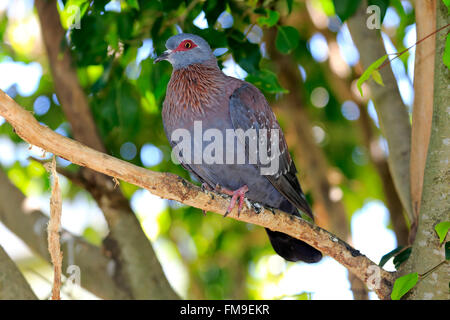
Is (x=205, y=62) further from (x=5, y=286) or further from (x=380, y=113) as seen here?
(x=5, y=286)

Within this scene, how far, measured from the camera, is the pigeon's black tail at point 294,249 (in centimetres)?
393

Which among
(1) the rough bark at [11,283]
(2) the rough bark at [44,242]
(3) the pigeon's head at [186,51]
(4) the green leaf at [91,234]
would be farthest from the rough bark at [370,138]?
(4) the green leaf at [91,234]

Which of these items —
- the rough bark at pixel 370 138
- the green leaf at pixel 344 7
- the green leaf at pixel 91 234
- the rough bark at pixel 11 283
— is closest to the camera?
the green leaf at pixel 344 7

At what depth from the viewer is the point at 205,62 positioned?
4.09 m

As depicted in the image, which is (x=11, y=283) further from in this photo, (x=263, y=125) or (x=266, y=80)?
(x=266, y=80)

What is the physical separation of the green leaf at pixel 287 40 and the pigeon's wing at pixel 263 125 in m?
0.40

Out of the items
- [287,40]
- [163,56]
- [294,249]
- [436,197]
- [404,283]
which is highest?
[163,56]

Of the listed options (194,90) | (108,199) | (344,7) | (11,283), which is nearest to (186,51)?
(194,90)

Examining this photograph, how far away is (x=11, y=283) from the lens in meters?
3.09

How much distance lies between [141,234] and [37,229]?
814 millimetres

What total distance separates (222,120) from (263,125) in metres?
0.34

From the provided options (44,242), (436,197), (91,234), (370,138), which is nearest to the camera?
(436,197)

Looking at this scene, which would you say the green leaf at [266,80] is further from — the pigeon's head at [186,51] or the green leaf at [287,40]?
the pigeon's head at [186,51]

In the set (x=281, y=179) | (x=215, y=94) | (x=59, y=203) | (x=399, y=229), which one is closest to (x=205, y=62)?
(x=215, y=94)
